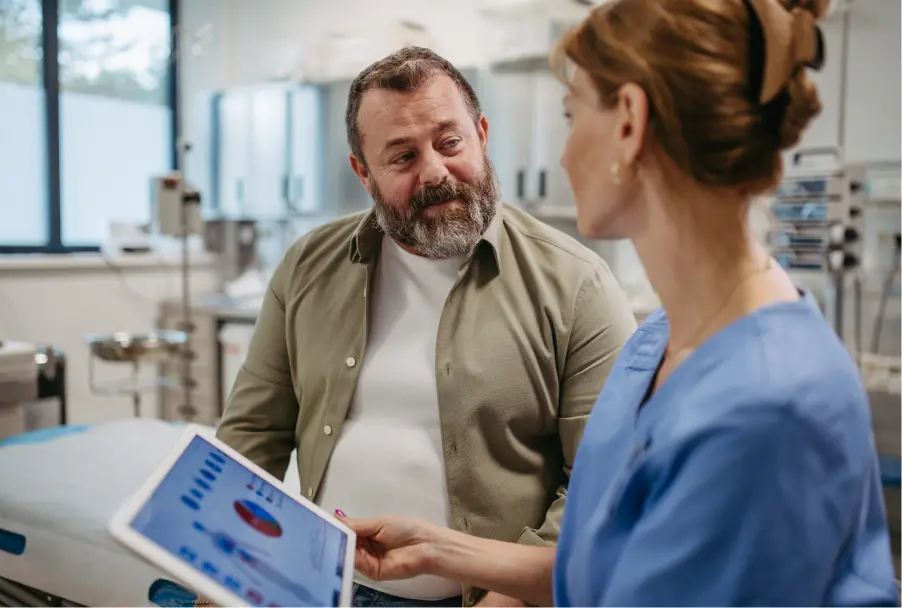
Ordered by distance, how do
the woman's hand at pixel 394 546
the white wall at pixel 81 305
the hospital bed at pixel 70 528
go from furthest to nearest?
the white wall at pixel 81 305 → the hospital bed at pixel 70 528 → the woman's hand at pixel 394 546

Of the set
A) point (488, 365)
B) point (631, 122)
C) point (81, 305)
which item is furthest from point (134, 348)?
point (631, 122)

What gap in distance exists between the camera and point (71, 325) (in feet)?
12.3

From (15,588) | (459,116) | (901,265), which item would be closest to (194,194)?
(15,588)

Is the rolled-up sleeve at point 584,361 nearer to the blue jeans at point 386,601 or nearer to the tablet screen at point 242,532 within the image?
the blue jeans at point 386,601

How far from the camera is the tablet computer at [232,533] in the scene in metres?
0.60

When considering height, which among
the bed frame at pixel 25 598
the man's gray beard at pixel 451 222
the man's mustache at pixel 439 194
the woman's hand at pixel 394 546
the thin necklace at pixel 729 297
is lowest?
the bed frame at pixel 25 598

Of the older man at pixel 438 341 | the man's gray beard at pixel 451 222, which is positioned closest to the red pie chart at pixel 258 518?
the older man at pixel 438 341

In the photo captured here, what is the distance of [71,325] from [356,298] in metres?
3.03

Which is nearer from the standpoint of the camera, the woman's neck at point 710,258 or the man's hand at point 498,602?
the woman's neck at point 710,258

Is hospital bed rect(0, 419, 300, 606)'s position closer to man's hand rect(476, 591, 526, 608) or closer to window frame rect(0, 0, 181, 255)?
man's hand rect(476, 591, 526, 608)

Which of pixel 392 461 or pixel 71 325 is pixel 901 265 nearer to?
pixel 392 461

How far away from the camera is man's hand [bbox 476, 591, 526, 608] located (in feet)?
3.30

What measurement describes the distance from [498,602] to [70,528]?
34.8 inches

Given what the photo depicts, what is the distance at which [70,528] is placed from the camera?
1.44m
